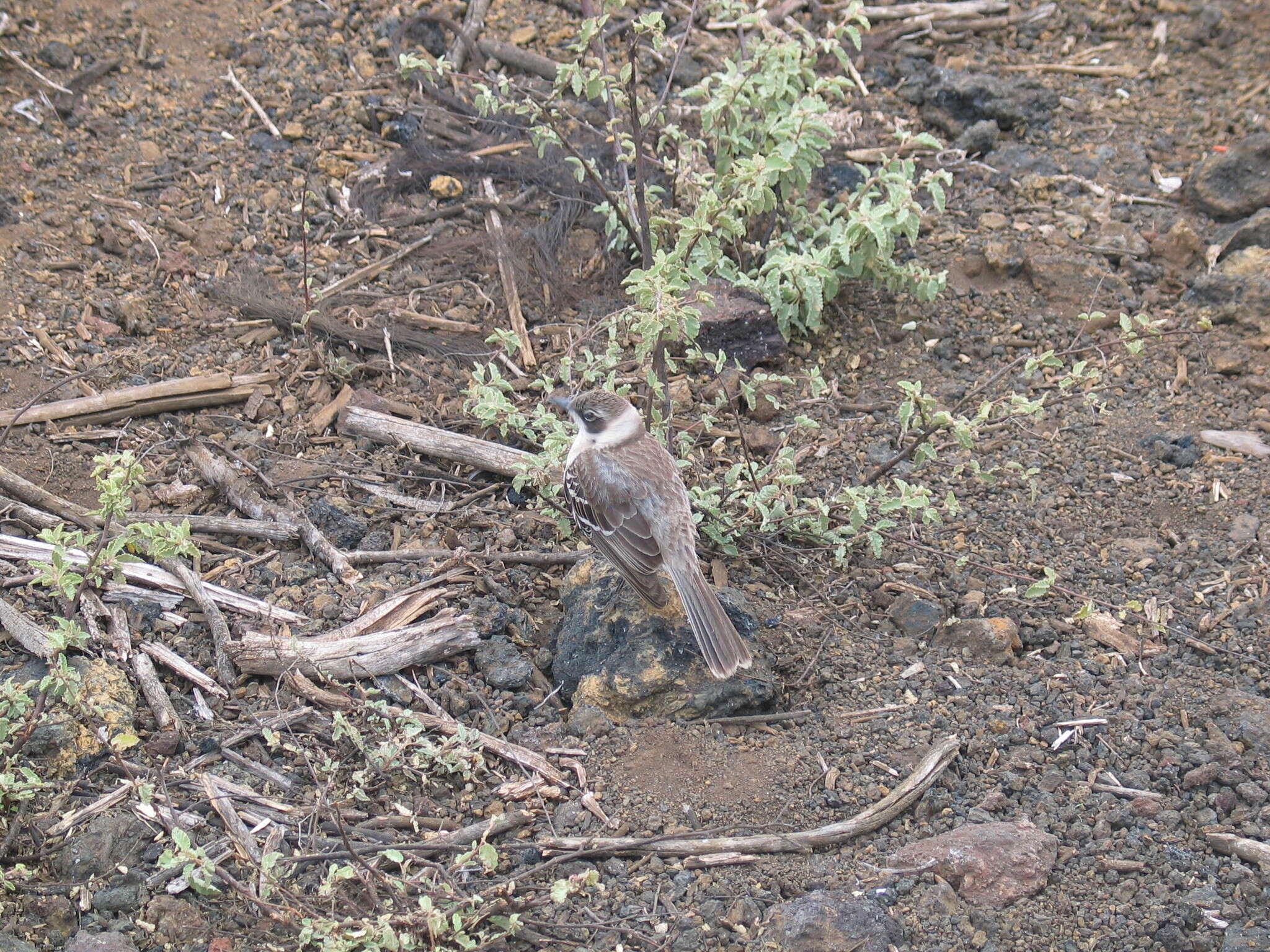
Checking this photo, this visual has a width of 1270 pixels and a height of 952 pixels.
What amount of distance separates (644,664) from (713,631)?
1.20 feet

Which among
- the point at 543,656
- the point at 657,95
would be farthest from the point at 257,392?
the point at 657,95

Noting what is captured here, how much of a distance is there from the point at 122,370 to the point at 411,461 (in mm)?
1791

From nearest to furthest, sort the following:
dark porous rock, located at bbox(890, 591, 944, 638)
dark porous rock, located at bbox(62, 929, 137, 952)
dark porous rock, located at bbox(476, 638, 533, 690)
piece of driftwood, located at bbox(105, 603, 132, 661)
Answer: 1. dark porous rock, located at bbox(62, 929, 137, 952)
2. piece of driftwood, located at bbox(105, 603, 132, 661)
3. dark porous rock, located at bbox(476, 638, 533, 690)
4. dark porous rock, located at bbox(890, 591, 944, 638)

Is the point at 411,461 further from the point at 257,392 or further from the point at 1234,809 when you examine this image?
the point at 1234,809

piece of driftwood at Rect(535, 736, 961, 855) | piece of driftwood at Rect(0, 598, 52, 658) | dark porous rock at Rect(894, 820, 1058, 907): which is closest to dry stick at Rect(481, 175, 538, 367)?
piece of driftwood at Rect(0, 598, 52, 658)

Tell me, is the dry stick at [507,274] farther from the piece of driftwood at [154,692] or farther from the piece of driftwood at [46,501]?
the piece of driftwood at [154,692]

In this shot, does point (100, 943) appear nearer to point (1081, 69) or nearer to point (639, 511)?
point (639, 511)

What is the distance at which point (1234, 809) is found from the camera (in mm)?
4750

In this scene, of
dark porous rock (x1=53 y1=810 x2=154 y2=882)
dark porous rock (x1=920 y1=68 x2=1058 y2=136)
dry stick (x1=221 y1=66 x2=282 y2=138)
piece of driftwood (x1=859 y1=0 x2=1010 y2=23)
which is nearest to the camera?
dark porous rock (x1=53 y1=810 x2=154 y2=882)

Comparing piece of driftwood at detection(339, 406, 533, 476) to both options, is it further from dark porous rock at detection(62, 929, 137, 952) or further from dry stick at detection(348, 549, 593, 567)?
dark porous rock at detection(62, 929, 137, 952)

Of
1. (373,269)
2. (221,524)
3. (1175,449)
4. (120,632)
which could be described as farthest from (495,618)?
(1175,449)

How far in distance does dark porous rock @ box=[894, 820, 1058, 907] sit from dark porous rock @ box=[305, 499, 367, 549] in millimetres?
3057

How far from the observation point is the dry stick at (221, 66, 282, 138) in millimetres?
8755

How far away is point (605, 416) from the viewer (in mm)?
6086
